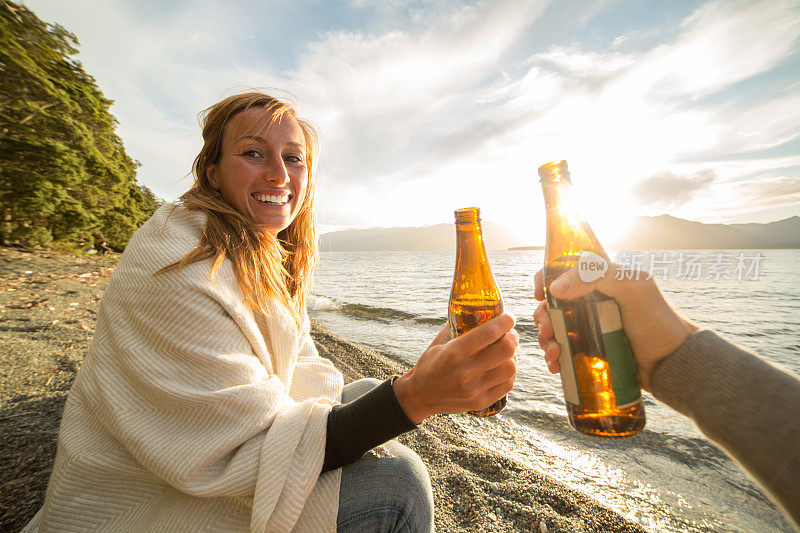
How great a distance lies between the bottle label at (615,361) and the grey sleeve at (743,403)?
0.10m

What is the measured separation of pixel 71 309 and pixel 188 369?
7254 mm

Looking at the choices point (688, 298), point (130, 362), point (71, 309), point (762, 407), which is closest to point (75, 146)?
point (71, 309)

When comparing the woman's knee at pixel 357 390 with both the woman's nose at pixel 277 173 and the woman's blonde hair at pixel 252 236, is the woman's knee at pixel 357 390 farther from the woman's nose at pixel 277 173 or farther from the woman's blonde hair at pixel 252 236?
the woman's nose at pixel 277 173

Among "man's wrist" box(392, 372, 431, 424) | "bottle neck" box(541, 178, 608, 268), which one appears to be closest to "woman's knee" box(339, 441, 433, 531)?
"man's wrist" box(392, 372, 431, 424)

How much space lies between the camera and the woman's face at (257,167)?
5.89 feet

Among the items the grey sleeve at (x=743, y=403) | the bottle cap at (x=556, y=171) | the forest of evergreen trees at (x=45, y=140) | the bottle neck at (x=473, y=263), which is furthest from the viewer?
the forest of evergreen trees at (x=45, y=140)

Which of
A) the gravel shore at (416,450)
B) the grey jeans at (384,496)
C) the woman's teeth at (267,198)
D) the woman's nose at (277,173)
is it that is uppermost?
the woman's nose at (277,173)

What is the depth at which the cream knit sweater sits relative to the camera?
979mm

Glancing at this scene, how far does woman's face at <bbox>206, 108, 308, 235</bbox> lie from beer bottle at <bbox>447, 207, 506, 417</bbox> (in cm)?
99

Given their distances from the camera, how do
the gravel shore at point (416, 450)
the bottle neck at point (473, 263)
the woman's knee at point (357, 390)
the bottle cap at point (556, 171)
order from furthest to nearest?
the gravel shore at point (416, 450) < the woman's knee at point (357, 390) < the bottle neck at point (473, 263) < the bottle cap at point (556, 171)

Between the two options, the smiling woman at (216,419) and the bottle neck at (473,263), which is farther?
the bottle neck at (473,263)

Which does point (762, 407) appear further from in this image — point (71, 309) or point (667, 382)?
point (71, 309)

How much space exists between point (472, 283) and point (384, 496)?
3.30 feet

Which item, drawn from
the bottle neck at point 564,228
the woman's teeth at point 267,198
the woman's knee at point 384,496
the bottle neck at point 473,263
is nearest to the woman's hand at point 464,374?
the woman's knee at point 384,496
